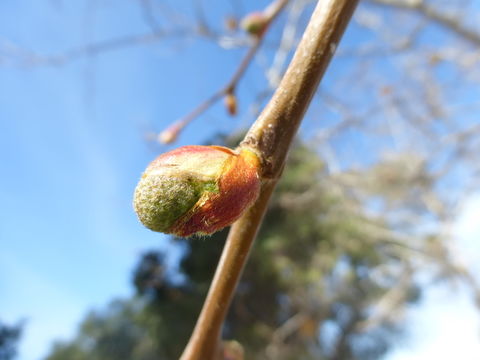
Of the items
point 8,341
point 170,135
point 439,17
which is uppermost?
point 170,135

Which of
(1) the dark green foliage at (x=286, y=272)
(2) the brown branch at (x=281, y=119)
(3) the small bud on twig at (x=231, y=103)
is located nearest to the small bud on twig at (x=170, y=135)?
(3) the small bud on twig at (x=231, y=103)

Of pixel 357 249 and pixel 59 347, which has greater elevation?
pixel 357 249

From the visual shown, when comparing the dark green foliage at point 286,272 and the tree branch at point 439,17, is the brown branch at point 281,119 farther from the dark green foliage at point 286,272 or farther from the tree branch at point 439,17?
the dark green foliage at point 286,272

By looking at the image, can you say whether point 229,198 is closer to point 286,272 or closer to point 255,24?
point 255,24


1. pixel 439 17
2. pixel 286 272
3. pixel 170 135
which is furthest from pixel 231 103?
pixel 286 272

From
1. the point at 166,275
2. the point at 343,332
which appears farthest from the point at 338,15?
the point at 343,332

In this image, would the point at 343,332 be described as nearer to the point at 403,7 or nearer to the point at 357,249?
the point at 357,249

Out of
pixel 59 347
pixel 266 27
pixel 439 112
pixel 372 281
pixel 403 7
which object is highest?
pixel 266 27
